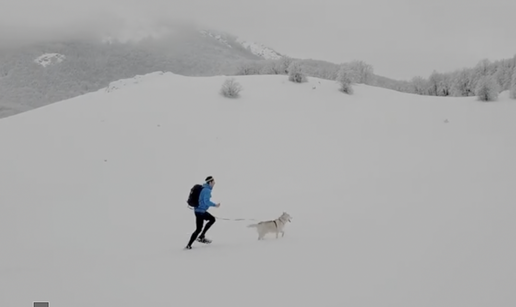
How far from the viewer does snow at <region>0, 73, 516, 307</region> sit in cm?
498

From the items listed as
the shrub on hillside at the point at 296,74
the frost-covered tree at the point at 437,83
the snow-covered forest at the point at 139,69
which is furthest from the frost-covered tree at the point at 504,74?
the shrub on hillside at the point at 296,74

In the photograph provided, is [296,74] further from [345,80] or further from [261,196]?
[261,196]

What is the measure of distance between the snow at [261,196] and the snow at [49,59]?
131 ft

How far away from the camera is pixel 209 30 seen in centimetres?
8925

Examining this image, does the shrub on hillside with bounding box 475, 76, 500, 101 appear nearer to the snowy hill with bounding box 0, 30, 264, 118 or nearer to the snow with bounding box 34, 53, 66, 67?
the snowy hill with bounding box 0, 30, 264, 118

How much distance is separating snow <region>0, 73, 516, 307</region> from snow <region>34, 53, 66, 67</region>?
131 feet

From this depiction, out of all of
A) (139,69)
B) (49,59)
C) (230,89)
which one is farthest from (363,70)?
(49,59)

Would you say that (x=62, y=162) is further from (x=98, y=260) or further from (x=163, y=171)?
(x=98, y=260)

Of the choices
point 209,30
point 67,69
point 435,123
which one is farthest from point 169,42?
point 435,123

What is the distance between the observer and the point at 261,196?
508 inches

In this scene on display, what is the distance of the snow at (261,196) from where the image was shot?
498cm

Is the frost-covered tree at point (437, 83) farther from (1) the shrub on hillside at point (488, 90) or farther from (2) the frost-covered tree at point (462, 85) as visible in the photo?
(1) the shrub on hillside at point (488, 90)

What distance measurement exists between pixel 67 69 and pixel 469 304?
194 feet

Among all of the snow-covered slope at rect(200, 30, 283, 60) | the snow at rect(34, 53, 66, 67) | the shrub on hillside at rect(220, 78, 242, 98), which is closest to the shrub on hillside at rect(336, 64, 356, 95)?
the shrub on hillside at rect(220, 78, 242, 98)
